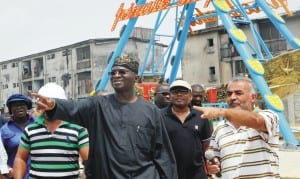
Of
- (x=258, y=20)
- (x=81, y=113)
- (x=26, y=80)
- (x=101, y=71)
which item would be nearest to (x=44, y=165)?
(x=81, y=113)

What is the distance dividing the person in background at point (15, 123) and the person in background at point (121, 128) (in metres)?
1.93

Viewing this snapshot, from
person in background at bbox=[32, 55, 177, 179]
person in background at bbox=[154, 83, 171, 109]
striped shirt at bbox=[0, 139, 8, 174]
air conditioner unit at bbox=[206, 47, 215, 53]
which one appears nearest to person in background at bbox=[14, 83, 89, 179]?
person in background at bbox=[32, 55, 177, 179]

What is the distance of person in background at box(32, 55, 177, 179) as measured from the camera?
277cm

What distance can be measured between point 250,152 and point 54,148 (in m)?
1.51

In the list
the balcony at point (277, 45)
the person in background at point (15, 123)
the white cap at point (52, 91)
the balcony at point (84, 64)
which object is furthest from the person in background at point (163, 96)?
the balcony at point (84, 64)

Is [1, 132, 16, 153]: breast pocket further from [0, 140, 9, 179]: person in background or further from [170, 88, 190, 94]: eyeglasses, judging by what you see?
[170, 88, 190, 94]: eyeglasses

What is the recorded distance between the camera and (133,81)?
3018 millimetres

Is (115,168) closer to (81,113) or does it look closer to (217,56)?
(81,113)

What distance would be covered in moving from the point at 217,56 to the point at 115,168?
29.7m

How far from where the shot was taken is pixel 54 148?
11.4 feet

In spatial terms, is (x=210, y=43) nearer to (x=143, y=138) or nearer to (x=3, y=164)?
(x=3, y=164)

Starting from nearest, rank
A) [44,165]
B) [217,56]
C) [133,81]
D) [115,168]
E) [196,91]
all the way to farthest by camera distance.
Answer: [115,168] < [133,81] < [44,165] < [196,91] < [217,56]

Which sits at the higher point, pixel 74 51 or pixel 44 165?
pixel 74 51

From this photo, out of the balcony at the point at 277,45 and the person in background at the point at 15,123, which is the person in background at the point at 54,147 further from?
the balcony at the point at 277,45
